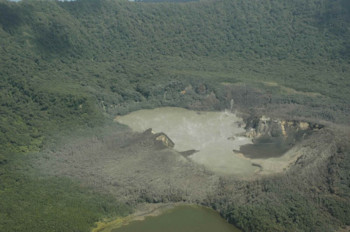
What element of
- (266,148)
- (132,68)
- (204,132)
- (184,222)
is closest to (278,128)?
Answer: (266,148)

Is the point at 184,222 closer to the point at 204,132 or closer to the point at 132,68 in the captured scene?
the point at 204,132

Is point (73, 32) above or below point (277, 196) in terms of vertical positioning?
A: above

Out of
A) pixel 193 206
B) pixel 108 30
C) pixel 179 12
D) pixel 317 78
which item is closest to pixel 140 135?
pixel 193 206

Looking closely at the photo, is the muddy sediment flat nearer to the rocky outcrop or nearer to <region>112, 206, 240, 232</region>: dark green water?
the rocky outcrop

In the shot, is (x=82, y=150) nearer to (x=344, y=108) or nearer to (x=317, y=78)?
(x=344, y=108)

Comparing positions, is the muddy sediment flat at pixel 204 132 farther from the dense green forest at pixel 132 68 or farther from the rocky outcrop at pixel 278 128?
the dense green forest at pixel 132 68

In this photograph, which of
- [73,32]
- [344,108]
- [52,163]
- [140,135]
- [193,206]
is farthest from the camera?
[73,32]

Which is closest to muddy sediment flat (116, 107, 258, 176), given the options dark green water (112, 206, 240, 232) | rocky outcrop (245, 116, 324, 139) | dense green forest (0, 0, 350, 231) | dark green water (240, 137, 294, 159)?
dark green water (240, 137, 294, 159)
